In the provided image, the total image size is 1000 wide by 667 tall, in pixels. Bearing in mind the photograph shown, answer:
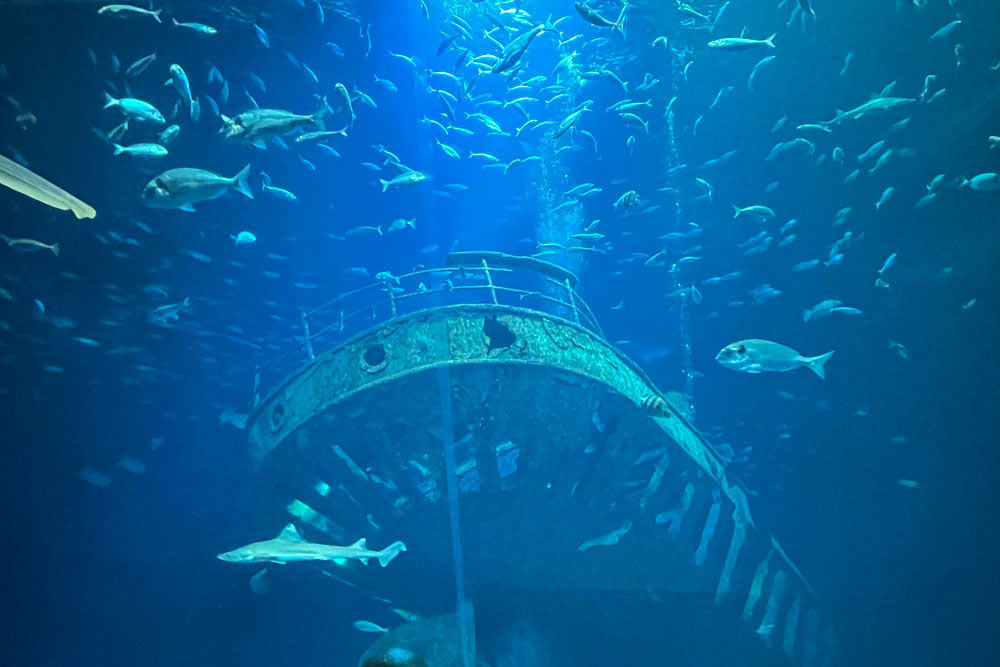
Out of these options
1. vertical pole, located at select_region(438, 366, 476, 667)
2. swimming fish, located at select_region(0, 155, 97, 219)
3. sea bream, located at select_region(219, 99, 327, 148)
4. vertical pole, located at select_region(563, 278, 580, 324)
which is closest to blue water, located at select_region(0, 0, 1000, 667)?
vertical pole, located at select_region(438, 366, 476, 667)

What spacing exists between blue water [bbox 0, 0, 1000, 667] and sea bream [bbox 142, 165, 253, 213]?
192 inches

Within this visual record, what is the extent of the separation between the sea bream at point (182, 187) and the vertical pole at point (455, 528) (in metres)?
3.14

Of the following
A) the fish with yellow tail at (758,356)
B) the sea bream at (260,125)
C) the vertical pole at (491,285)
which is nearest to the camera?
the sea bream at (260,125)

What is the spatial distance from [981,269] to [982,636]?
10064mm

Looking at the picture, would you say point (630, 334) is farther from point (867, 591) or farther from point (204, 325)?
point (204, 325)

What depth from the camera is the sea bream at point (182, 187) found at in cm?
430

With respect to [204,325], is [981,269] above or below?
below

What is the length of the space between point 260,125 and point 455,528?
5.95 m

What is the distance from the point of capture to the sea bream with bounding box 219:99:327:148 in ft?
15.4

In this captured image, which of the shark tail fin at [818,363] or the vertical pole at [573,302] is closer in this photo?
the shark tail fin at [818,363]

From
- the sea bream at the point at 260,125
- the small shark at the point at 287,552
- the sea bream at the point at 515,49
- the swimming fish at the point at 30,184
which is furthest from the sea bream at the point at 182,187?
the sea bream at the point at 515,49

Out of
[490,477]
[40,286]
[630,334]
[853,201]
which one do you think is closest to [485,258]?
[490,477]

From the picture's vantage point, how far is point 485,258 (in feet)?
28.5

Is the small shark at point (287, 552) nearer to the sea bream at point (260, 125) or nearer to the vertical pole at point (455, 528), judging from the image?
the vertical pole at point (455, 528)
